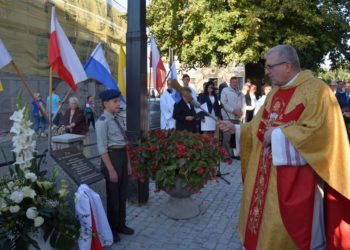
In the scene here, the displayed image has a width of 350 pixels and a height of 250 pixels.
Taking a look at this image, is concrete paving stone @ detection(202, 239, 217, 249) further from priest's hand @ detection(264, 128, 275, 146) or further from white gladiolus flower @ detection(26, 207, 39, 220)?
white gladiolus flower @ detection(26, 207, 39, 220)

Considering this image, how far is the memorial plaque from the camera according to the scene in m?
4.16

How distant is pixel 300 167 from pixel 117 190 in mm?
2210

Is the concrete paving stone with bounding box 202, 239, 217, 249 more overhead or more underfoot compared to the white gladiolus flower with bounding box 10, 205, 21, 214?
more underfoot

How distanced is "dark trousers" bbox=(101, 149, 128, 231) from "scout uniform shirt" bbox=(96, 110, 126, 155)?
122mm

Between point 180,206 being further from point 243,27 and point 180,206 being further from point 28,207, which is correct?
point 243,27

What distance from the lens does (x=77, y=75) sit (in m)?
4.90

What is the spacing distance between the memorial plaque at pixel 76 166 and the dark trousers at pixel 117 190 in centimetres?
20

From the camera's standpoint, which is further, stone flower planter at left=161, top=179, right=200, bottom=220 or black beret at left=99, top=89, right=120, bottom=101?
stone flower planter at left=161, top=179, right=200, bottom=220

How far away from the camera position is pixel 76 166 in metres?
4.34

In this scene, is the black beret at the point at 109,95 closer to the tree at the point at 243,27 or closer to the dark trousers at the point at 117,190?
the dark trousers at the point at 117,190

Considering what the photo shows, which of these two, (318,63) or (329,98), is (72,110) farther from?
(318,63)

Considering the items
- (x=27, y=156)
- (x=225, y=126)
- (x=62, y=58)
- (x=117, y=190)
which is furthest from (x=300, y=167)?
(x=62, y=58)

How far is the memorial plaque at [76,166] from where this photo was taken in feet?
13.6

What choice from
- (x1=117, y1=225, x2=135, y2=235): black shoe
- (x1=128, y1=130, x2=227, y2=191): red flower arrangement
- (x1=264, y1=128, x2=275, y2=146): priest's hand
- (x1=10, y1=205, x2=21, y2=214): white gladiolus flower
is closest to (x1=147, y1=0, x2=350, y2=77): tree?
(x1=128, y1=130, x2=227, y2=191): red flower arrangement
